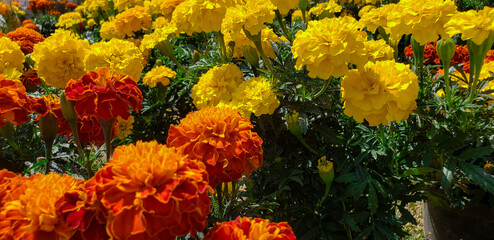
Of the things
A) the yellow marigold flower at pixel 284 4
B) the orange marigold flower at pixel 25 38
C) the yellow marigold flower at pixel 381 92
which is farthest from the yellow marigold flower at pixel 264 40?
the orange marigold flower at pixel 25 38

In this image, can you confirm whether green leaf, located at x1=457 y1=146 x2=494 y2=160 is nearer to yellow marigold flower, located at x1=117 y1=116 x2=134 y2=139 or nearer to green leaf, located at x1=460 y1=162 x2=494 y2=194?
green leaf, located at x1=460 y1=162 x2=494 y2=194

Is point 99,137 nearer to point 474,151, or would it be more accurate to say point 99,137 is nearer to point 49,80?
point 49,80

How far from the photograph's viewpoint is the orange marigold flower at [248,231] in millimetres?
696

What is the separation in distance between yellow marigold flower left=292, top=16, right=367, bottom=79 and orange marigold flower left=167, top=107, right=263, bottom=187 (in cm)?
39

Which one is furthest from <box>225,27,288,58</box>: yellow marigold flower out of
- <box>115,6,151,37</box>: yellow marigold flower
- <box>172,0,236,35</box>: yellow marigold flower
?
<box>115,6,151,37</box>: yellow marigold flower

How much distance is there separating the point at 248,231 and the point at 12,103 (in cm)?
74

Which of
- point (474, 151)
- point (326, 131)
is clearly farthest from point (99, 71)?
point (474, 151)

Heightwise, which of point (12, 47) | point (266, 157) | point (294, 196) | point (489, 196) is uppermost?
point (12, 47)

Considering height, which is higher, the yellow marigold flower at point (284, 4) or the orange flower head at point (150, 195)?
the orange flower head at point (150, 195)

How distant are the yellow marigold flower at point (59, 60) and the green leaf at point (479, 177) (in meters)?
1.36

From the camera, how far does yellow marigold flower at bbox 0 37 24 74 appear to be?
5.25ft

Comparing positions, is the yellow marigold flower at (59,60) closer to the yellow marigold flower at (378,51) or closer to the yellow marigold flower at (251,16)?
the yellow marigold flower at (251,16)

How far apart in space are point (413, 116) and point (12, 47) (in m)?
1.46

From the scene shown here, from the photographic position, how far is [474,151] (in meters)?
1.33
